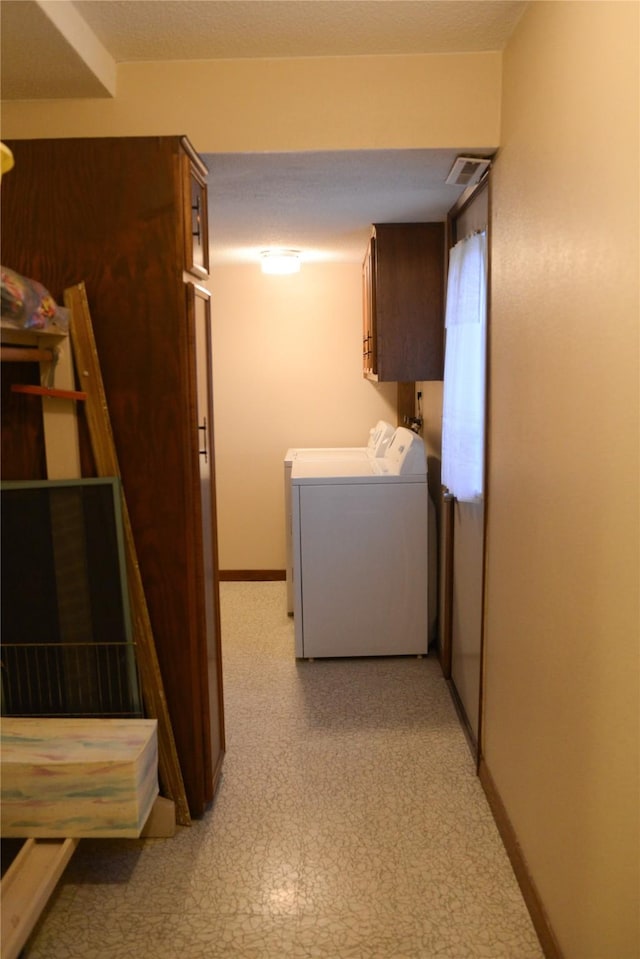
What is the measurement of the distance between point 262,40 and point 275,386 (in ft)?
9.87

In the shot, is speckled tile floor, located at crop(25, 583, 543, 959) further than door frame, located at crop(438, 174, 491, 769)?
No

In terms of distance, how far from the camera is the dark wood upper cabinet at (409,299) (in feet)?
11.2

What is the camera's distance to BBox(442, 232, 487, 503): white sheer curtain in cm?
248

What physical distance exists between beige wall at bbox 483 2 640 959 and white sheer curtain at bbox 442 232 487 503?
0.69 ft

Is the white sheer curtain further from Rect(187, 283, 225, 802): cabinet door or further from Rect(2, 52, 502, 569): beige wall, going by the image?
Rect(187, 283, 225, 802): cabinet door

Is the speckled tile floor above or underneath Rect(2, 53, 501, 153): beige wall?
underneath

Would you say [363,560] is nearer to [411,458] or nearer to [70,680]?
[411,458]

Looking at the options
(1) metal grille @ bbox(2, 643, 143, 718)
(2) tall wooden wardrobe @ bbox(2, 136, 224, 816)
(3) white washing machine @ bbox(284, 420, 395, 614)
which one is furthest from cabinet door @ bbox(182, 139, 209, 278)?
(3) white washing machine @ bbox(284, 420, 395, 614)

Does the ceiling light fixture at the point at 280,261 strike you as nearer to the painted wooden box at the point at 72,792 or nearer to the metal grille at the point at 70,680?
the metal grille at the point at 70,680

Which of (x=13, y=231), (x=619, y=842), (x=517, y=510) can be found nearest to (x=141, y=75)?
(x=13, y=231)

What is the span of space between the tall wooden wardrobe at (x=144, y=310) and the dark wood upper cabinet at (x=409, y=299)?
4.41ft

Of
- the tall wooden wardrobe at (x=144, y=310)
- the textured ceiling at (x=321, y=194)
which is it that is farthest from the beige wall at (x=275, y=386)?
the tall wooden wardrobe at (x=144, y=310)

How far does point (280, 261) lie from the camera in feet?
14.5

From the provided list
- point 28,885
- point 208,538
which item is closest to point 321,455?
point 208,538
